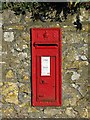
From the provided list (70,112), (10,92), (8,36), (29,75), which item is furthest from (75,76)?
(8,36)

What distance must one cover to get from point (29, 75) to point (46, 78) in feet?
0.93

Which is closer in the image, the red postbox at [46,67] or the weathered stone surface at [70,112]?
the red postbox at [46,67]

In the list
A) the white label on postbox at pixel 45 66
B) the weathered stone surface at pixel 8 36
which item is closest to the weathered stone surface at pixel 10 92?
the white label on postbox at pixel 45 66

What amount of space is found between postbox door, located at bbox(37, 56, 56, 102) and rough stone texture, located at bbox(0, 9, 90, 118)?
0.17 metres

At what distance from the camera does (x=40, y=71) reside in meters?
6.91

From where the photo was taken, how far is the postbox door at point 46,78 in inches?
271

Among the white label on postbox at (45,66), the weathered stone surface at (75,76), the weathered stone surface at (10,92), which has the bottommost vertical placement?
the weathered stone surface at (10,92)

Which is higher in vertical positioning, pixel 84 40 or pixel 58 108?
pixel 84 40

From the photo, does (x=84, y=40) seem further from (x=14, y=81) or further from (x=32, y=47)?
(x=14, y=81)

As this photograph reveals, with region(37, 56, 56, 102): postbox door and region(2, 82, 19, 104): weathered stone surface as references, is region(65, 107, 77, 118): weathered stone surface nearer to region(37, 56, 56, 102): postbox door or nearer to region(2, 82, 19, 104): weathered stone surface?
region(37, 56, 56, 102): postbox door

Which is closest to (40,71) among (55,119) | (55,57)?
(55,57)

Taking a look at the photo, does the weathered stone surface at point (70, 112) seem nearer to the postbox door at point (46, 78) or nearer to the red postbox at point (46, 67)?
the red postbox at point (46, 67)

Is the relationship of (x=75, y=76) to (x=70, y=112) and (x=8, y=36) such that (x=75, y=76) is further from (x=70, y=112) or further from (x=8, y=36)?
(x=8, y=36)

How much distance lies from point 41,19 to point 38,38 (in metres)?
0.31
